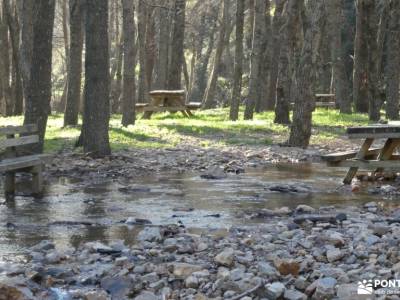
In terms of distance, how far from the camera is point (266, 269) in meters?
6.79

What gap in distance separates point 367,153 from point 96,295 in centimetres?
856

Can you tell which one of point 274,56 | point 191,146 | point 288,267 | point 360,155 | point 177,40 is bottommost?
point 288,267

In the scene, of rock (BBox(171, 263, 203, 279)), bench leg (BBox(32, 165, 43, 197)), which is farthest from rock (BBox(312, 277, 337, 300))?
bench leg (BBox(32, 165, 43, 197))

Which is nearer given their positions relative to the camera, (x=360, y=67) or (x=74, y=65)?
(x=74, y=65)

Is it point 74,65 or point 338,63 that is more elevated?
point 338,63

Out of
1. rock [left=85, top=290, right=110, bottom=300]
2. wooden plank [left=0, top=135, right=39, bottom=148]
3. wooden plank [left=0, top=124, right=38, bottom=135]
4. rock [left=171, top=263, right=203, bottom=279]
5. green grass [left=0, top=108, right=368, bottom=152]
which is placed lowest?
rock [left=85, top=290, right=110, bottom=300]

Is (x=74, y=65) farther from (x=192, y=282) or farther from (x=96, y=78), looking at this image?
(x=192, y=282)

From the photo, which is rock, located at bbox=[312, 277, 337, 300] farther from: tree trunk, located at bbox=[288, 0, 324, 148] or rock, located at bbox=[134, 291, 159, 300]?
tree trunk, located at bbox=[288, 0, 324, 148]

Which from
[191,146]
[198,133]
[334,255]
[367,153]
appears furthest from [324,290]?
[198,133]

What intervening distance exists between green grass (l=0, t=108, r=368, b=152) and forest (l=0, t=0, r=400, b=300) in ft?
0.29

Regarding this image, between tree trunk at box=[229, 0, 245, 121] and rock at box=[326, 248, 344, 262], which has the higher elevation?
tree trunk at box=[229, 0, 245, 121]

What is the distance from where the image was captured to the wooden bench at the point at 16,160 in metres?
11.9

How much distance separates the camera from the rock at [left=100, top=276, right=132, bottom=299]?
21.2 ft

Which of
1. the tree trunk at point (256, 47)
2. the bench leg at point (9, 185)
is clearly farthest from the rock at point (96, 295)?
the tree trunk at point (256, 47)
